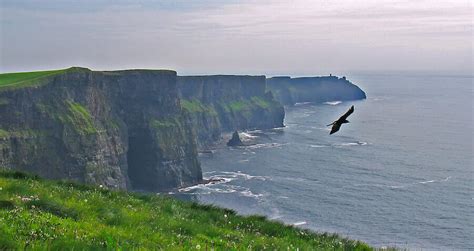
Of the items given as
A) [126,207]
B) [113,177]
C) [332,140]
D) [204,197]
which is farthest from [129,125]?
[126,207]

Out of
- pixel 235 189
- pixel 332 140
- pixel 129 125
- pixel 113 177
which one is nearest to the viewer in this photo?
pixel 113 177

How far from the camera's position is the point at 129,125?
11819cm

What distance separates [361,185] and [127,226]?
Answer: 102161 mm

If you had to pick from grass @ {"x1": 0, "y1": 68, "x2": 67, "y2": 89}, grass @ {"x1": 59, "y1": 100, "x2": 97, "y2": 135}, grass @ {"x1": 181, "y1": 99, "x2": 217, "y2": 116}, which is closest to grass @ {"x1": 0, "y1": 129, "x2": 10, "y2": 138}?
grass @ {"x1": 0, "y1": 68, "x2": 67, "y2": 89}

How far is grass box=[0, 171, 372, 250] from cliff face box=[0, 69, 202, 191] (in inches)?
2708

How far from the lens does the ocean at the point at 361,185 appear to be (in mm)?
81500

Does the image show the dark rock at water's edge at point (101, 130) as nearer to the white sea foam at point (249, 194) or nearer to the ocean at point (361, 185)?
the ocean at point (361, 185)

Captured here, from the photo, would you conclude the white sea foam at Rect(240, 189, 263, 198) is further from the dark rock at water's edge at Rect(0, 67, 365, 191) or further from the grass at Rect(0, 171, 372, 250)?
the grass at Rect(0, 171, 372, 250)

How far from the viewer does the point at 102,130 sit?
100125mm

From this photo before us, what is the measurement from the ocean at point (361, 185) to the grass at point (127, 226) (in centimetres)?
5153

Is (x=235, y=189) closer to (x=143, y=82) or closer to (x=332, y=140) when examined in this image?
(x=143, y=82)

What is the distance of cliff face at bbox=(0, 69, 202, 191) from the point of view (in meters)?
83.6

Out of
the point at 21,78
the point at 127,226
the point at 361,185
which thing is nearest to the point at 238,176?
the point at 361,185

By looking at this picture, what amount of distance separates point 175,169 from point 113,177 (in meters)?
21.7
